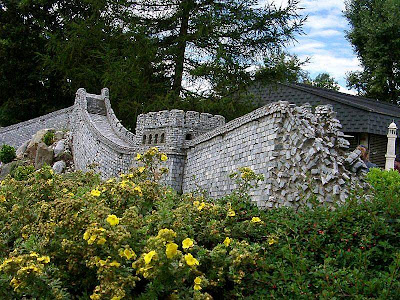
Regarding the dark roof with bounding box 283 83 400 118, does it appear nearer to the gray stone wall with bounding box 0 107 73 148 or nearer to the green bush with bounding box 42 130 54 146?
the gray stone wall with bounding box 0 107 73 148

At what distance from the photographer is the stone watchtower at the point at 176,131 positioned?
1027cm

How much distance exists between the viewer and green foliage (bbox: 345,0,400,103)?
24953 millimetres

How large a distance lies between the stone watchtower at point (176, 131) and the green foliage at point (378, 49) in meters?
17.2

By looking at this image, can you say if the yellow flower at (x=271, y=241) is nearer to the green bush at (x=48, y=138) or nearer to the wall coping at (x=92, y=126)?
the wall coping at (x=92, y=126)

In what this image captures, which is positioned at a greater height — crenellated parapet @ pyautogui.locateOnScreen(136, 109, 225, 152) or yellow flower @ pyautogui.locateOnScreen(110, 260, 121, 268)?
crenellated parapet @ pyautogui.locateOnScreen(136, 109, 225, 152)

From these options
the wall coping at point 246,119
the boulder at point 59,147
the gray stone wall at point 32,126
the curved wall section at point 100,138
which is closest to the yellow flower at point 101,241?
the wall coping at point 246,119

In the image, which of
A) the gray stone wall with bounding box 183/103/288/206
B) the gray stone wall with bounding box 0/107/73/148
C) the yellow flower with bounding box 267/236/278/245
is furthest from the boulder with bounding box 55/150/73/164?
the yellow flower with bounding box 267/236/278/245

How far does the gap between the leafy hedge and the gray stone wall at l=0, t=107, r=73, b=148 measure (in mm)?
14123

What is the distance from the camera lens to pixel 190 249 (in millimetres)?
4168

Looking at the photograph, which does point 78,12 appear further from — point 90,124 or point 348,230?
point 348,230

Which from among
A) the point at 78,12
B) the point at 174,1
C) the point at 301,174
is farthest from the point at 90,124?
the point at 78,12

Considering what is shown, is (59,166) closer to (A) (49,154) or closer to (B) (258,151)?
(A) (49,154)

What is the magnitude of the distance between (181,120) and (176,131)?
26 cm

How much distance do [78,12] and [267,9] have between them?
43.6 ft
